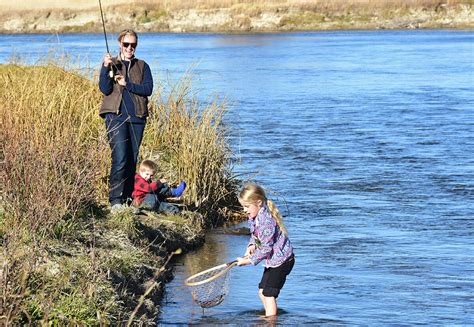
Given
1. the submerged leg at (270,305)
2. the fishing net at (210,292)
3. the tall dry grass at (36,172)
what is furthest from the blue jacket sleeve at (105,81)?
the submerged leg at (270,305)

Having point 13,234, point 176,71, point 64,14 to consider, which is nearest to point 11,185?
point 13,234

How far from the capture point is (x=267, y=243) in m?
8.16

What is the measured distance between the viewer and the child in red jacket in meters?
10.7

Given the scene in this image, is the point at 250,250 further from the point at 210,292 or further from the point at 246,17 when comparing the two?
the point at 246,17

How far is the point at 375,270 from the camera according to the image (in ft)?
33.4

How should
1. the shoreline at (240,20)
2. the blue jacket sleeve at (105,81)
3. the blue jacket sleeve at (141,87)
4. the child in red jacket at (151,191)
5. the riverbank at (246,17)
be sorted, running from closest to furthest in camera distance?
the blue jacket sleeve at (105,81) < the blue jacket sleeve at (141,87) < the child in red jacket at (151,191) < the shoreline at (240,20) < the riverbank at (246,17)

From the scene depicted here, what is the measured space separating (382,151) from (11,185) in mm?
11364

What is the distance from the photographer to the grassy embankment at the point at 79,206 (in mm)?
6699

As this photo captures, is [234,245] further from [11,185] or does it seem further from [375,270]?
[11,185]

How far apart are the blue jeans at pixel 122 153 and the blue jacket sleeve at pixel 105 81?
27 centimetres

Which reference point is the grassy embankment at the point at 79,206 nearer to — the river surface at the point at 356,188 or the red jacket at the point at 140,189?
the red jacket at the point at 140,189

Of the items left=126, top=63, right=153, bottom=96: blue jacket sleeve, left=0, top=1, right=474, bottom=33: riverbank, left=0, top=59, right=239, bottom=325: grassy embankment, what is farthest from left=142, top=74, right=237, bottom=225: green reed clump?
left=0, top=1, right=474, bottom=33: riverbank

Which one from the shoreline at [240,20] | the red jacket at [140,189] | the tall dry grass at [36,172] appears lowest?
the shoreline at [240,20]

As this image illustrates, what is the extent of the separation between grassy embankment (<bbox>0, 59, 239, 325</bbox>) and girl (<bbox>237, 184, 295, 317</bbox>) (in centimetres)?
85
